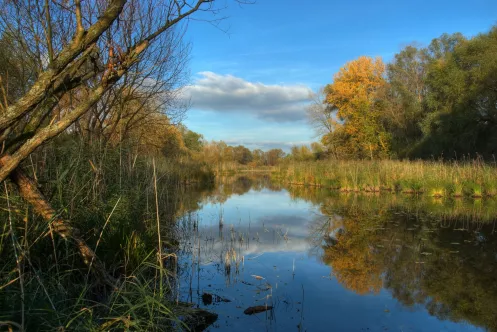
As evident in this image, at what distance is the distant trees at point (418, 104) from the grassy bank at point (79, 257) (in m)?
19.5

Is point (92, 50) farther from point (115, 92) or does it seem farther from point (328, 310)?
point (115, 92)

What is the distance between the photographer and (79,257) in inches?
137

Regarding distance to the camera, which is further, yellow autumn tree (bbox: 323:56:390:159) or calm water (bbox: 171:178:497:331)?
yellow autumn tree (bbox: 323:56:390:159)

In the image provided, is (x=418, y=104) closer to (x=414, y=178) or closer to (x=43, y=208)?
(x=414, y=178)

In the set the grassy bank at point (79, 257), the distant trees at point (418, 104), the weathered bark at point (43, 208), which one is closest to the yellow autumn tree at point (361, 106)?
the distant trees at point (418, 104)

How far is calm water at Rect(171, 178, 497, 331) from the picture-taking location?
3.53 metres

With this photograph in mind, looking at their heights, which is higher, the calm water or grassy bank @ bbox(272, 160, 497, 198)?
grassy bank @ bbox(272, 160, 497, 198)

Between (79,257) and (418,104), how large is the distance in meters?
27.7

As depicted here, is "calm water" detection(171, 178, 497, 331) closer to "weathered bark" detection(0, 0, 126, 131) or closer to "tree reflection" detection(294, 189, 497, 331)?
"tree reflection" detection(294, 189, 497, 331)

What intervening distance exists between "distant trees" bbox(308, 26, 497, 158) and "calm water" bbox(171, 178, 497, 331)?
13.6 metres

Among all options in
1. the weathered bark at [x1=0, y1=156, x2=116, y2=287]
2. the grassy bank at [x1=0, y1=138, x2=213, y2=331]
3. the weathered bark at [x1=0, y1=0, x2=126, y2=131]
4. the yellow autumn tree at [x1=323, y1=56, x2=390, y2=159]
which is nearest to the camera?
the grassy bank at [x1=0, y1=138, x2=213, y2=331]

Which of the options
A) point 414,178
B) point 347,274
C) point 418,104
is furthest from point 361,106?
point 347,274

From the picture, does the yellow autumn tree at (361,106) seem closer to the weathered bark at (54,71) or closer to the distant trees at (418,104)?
the distant trees at (418,104)

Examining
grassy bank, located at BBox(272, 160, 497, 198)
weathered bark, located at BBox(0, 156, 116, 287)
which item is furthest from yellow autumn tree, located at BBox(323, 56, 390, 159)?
weathered bark, located at BBox(0, 156, 116, 287)
